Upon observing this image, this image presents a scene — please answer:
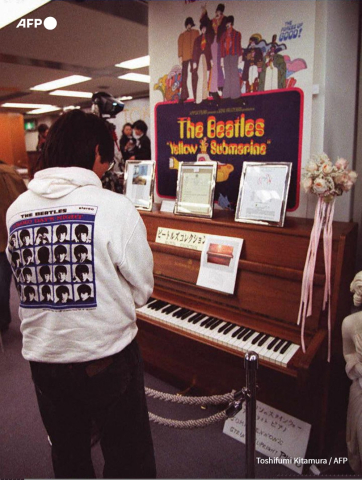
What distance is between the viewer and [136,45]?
442 centimetres

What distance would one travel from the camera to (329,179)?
1.75 metres

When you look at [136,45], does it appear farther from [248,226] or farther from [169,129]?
[248,226]

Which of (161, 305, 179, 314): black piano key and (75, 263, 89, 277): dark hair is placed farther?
(161, 305, 179, 314): black piano key

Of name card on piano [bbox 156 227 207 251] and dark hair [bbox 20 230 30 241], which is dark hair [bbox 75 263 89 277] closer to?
dark hair [bbox 20 230 30 241]

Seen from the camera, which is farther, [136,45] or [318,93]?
[136,45]

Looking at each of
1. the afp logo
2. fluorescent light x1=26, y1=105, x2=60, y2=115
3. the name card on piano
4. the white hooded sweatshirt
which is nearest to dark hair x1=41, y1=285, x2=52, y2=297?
the white hooded sweatshirt

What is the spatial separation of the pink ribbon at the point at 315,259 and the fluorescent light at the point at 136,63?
14.9 feet

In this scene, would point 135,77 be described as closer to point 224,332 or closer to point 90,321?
point 224,332

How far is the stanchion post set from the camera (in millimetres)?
1361

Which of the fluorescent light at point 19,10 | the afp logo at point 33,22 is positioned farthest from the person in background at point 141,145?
the fluorescent light at point 19,10

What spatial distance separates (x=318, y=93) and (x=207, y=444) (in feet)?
6.95

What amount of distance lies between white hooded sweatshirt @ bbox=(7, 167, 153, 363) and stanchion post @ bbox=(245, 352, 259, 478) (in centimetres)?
50

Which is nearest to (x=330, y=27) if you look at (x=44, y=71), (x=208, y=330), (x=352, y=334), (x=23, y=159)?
(x=352, y=334)

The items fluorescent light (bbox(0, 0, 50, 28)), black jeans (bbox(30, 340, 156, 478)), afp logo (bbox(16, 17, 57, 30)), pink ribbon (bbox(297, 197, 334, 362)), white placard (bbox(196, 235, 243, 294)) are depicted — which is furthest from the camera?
afp logo (bbox(16, 17, 57, 30))
